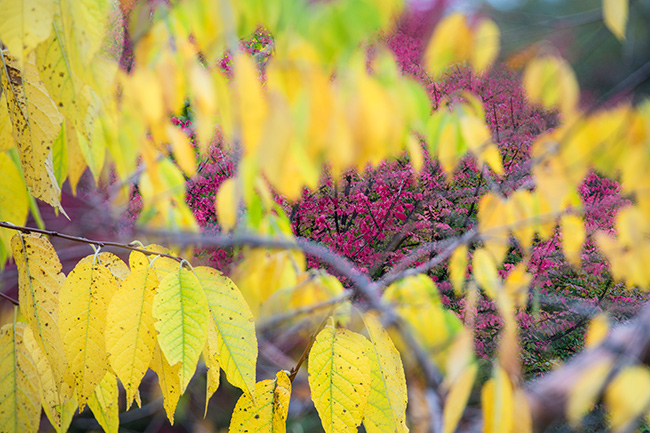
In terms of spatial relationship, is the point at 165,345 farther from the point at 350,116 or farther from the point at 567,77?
the point at 567,77

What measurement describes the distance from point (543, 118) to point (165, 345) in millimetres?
2315

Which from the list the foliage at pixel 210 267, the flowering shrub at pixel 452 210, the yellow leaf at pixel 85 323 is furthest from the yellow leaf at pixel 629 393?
the flowering shrub at pixel 452 210

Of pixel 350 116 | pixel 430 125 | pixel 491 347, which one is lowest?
pixel 350 116

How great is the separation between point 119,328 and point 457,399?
0.25 metres

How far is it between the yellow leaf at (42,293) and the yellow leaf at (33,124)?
0.05 metres

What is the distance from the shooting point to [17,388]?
35 centimetres

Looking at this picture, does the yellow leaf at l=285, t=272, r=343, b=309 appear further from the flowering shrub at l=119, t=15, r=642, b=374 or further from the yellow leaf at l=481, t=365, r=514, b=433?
the flowering shrub at l=119, t=15, r=642, b=374

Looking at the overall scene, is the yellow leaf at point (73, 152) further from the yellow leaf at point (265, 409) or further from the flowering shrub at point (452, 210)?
the flowering shrub at point (452, 210)

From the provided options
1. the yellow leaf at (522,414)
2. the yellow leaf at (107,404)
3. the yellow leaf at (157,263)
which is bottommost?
the yellow leaf at (522,414)

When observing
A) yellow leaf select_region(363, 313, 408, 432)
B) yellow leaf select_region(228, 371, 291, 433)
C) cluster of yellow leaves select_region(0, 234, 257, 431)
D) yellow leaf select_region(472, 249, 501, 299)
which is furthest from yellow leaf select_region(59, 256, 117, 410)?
yellow leaf select_region(472, 249, 501, 299)

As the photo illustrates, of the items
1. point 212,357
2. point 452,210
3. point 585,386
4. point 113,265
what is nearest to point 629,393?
point 585,386

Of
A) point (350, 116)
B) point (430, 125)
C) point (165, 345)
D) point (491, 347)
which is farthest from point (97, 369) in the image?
point (491, 347)

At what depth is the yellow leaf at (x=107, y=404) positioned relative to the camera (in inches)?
14.3

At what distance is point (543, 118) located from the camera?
2131 millimetres
